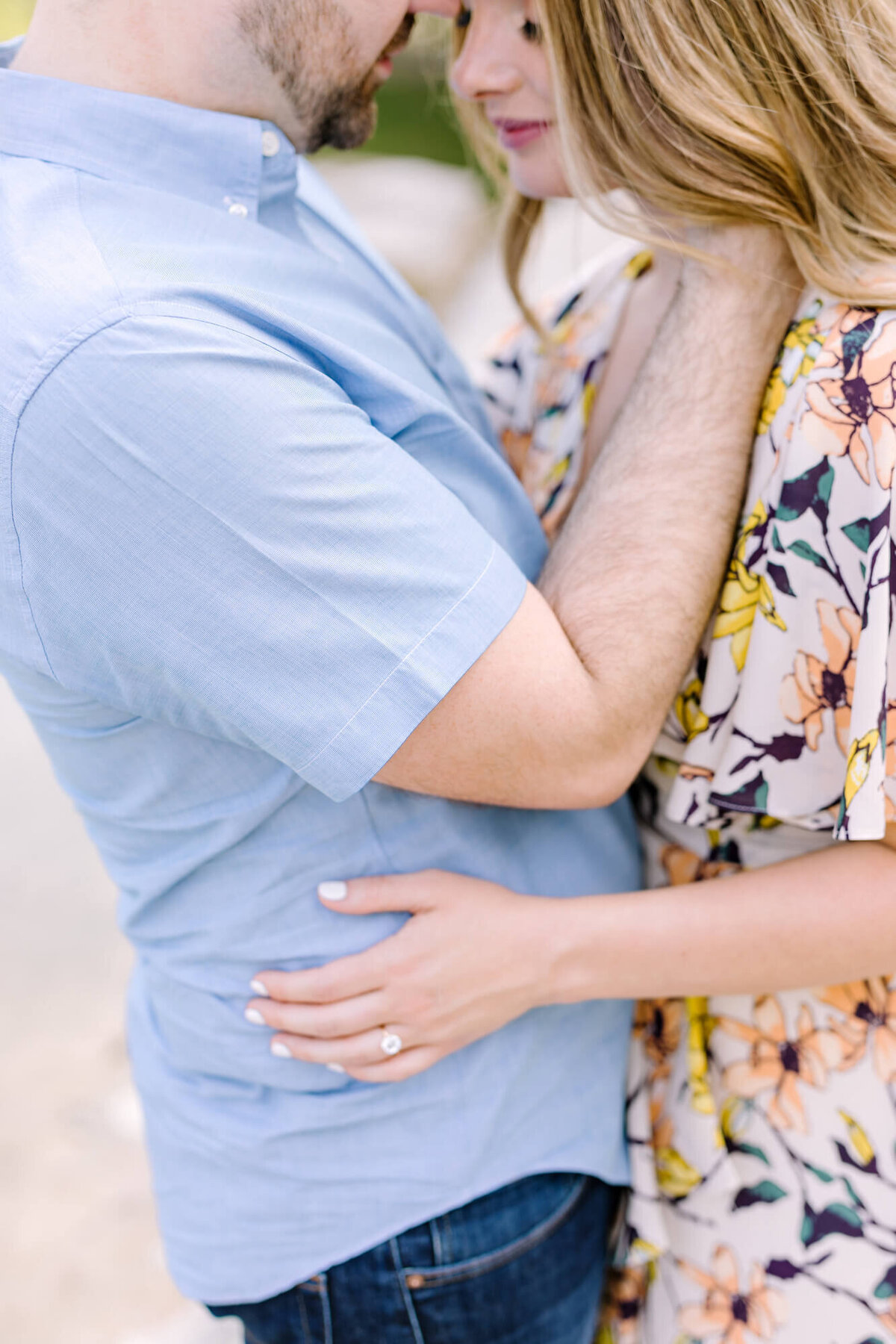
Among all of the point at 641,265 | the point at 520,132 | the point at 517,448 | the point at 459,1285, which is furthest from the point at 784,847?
the point at 520,132

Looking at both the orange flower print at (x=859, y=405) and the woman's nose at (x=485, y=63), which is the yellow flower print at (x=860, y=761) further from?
the woman's nose at (x=485, y=63)

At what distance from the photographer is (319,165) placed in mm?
7184

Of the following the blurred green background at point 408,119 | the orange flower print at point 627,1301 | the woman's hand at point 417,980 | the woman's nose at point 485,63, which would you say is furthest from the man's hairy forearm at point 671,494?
the blurred green background at point 408,119

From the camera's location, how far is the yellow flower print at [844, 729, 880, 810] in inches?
38.9

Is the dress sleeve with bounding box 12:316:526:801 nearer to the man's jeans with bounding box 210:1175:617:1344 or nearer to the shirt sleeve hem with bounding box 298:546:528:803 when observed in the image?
the shirt sleeve hem with bounding box 298:546:528:803

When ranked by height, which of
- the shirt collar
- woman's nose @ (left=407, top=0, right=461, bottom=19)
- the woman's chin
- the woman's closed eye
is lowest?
the woman's chin

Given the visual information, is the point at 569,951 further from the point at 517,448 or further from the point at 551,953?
the point at 517,448

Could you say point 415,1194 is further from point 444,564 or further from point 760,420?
point 760,420

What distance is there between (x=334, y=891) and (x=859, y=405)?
2.14 feet

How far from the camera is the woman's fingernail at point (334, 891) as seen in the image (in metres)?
1.10

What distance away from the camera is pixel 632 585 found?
108 cm

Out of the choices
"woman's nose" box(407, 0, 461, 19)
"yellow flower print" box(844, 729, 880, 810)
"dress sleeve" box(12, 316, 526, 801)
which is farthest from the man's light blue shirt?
"yellow flower print" box(844, 729, 880, 810)

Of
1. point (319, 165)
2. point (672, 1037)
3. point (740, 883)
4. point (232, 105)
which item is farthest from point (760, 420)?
point (319, 165)

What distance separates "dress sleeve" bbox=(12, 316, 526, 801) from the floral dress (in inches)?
12.1
